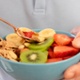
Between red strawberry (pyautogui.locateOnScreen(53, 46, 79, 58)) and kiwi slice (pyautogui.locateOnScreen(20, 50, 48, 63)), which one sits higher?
red strawberry (pyautogui.locateOnScreen(53, 46, 79, 58))

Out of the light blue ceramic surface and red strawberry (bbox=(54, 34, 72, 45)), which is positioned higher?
red strawberry (bbox=(54, 34, 72, 45))

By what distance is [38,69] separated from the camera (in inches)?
18.8

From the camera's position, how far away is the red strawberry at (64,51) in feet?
1.72

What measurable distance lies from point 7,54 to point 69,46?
0.45 feet

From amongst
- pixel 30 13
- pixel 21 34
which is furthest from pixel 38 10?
pixel 21 34

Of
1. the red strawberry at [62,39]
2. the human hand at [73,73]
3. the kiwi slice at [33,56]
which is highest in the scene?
the red strawberry at [62,39]

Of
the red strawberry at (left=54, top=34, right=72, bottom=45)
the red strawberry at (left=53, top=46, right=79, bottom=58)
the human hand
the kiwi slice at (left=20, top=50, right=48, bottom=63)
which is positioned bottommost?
the human hand

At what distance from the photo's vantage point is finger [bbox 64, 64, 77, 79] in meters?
0.48

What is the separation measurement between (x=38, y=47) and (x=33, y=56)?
28 mm

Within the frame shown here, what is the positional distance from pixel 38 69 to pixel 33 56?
0.05 metres

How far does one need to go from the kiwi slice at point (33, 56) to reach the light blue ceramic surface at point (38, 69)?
3cm

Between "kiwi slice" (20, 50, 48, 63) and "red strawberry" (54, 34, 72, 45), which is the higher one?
"red strawberry" (54, 34, 72, 45)

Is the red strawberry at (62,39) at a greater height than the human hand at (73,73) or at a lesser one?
greater

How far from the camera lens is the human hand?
1.57ft
